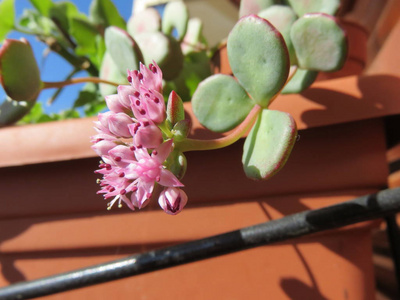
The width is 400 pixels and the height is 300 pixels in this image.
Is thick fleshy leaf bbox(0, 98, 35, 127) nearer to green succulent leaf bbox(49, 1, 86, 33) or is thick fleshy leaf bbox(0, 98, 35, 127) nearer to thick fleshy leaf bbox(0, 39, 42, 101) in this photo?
thick fleshy leaf bbox(0, 39, 42, 101)

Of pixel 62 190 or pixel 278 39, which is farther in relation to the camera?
pixel 62 190

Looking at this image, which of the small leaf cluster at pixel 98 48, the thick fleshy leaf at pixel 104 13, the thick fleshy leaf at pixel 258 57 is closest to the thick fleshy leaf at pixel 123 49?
the small leaf cluster at pixel 98 48

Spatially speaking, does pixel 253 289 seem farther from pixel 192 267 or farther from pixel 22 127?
pixel 22 127

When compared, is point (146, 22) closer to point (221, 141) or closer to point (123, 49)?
point (123, 49)


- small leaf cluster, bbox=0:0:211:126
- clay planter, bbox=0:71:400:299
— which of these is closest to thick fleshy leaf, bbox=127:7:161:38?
small leaf cluster, bbox=0:0:211:126

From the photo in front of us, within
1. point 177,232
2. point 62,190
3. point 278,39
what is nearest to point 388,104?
point 278,39

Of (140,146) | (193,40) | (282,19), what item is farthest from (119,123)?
(193,40)
